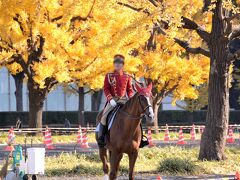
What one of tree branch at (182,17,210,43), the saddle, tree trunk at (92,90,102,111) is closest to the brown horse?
the saddle

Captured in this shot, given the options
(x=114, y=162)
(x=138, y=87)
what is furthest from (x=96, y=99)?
(x=138, y=87)

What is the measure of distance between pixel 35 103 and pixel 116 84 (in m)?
22.0

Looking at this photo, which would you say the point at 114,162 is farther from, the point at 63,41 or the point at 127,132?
the point at 63,41

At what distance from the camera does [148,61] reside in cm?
3509

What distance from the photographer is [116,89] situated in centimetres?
1309

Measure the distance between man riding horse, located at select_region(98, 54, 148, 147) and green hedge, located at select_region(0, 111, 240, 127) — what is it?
37353mm

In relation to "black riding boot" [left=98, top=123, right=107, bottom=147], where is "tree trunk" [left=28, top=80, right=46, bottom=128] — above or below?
above

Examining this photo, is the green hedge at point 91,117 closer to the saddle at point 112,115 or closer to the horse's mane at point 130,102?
the saddle at point 112,115

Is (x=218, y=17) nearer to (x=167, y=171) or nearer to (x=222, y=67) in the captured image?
(x=222, y=67)

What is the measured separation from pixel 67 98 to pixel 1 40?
100 feet

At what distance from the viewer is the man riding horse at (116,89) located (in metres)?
13.0

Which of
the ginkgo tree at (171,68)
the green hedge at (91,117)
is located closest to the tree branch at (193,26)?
the ginkgo tree at (171,68)

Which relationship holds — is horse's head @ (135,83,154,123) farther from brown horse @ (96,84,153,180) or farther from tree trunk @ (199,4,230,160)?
tree trunk @ (199,4,230,160)

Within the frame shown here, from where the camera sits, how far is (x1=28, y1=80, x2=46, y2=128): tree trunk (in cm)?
3398
